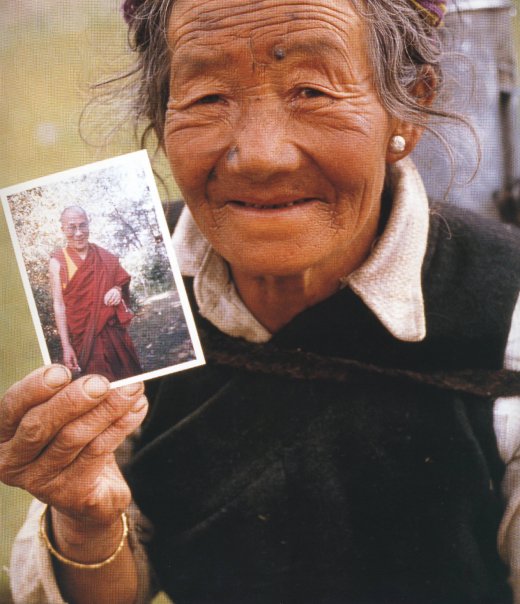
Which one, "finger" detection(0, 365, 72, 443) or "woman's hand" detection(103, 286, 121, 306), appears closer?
"finger" detection(0, 365, 72, 443)

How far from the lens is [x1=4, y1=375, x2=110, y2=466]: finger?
1.06 meters

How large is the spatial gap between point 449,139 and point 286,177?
52 cm

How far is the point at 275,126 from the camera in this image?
113 centimetres

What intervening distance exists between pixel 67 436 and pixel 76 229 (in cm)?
34

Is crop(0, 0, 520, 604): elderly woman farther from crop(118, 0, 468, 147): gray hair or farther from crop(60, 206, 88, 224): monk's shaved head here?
crop(60, 206, 88, 224): monk's shaved head

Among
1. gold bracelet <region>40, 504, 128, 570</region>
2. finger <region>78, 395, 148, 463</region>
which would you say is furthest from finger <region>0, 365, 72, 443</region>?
gold bracelet <region>40, 504, 128, 570</region>

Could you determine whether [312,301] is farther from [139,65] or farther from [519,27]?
[519,27]

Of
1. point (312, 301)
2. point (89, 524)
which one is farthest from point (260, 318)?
point (89, 524)

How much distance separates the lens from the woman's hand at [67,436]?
1.06 metres

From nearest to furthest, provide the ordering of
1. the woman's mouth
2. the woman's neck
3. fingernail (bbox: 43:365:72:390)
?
fingernail (bbox: 43:365:72:390)
the woman's mouth
the woman's neck

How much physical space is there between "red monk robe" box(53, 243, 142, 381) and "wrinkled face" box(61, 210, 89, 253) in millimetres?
12

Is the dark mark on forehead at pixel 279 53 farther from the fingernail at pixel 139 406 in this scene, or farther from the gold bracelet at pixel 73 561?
the gold bracelet at pixel 73 561

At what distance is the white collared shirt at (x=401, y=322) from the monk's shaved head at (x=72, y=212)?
39cm

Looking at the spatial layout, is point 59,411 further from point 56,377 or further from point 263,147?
point 263,147
